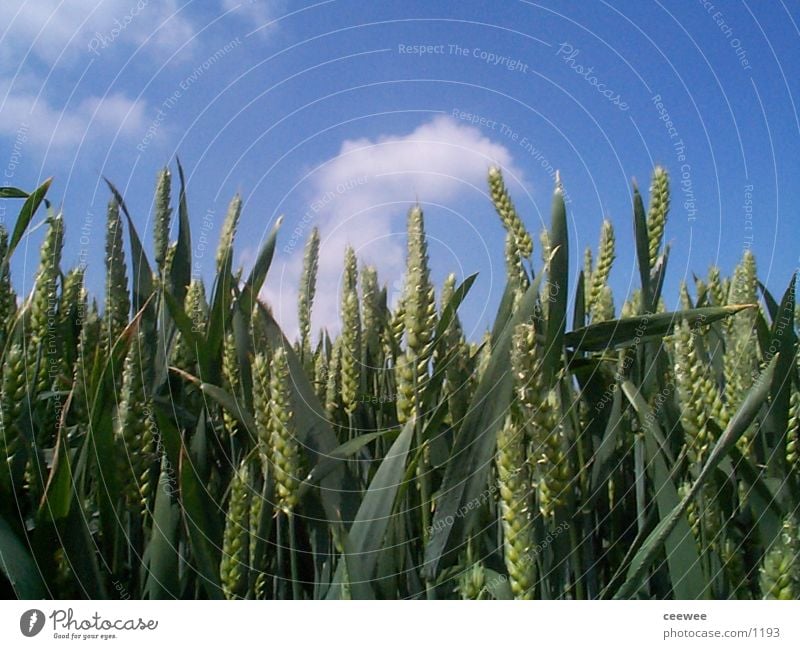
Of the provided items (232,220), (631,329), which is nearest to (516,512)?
(631,329)

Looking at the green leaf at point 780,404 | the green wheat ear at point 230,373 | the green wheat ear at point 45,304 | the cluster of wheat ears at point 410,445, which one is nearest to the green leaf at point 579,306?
the cluster of wheat ears at point 410,445

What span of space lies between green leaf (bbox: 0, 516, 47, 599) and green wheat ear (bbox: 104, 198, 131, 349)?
286 millimetres

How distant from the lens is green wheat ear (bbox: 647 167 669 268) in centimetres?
105

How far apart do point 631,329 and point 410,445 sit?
314mm

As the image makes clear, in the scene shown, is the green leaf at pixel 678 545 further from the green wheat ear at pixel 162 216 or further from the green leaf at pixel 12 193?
the green leaf at pixel 12 193

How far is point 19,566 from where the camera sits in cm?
77

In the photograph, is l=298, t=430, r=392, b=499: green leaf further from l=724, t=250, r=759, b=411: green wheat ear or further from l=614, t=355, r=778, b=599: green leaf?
l=724, t=250, r=759, b=411: green wheat ear

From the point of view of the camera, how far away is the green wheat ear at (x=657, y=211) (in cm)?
105

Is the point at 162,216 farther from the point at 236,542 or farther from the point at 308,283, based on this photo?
the point at 236,542

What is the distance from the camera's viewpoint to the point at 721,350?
4.04ft
